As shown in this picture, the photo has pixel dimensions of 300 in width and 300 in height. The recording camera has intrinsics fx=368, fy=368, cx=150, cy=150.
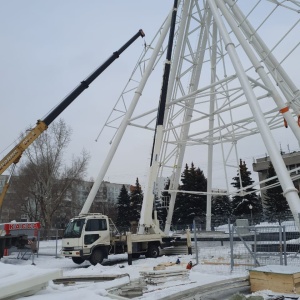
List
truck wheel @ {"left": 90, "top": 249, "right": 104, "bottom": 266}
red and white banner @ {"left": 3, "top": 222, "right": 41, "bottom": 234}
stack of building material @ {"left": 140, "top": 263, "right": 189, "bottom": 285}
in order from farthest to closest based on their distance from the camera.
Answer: red and white banner @ {"left": 3, "top": 222, "right": 41, "bottom": 234}, truck wheel @ {"left": 90, "top": 249, "right": 104, "bottom": 266}, stack of building material @ {"left": 140, "top": 263, "right": 189, "bottom": 285}

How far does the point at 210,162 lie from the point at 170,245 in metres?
6.26

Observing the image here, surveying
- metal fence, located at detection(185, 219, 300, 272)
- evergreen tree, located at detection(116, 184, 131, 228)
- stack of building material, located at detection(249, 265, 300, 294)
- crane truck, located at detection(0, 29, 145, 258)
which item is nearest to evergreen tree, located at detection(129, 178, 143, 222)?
evergreen tree, located at detection(116, 184, 131, 228)

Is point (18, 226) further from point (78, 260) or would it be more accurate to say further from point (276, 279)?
point (276, 279)

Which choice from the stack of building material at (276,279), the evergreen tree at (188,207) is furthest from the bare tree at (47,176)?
the stack of building material at (276,279)

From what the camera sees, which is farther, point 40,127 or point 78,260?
point 40,127

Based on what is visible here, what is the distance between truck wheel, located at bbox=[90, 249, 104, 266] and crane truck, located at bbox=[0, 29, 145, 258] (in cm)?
580

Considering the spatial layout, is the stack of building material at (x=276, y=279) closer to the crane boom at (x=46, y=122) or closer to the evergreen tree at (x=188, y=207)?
the crane boom at (x=46, y=122)

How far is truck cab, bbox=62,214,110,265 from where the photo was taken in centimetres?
1673

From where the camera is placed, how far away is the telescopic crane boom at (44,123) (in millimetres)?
19734

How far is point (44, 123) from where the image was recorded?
20812 millimetres

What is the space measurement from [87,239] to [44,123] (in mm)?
7495

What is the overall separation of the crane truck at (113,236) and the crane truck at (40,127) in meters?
5.00

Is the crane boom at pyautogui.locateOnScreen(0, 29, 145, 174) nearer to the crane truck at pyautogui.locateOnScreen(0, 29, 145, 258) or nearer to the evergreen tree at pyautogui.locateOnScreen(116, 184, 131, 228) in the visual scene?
the crane truck at pyautogui.locateOnScreen(0, 29, 145, 258)

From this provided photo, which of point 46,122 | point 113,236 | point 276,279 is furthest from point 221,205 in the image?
point 276,279
